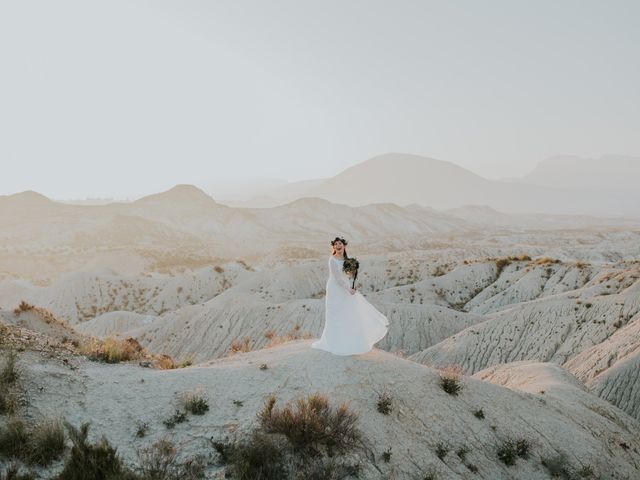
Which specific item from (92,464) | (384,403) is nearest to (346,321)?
(384,403)

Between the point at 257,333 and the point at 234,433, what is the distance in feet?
79.0

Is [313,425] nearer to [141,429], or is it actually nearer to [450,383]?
[141,429]

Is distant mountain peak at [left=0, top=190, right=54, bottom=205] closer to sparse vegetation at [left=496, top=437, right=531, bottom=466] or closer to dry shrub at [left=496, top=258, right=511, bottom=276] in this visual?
dry shrub at [left=496, top=258, right=511, bottom=276]

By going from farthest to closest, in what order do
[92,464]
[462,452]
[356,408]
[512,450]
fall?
1. [512,450]
2. [462,452]
3. [356,408]
4. [92,464]

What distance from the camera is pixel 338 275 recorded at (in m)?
8.58

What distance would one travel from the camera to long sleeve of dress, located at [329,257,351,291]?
8523 mm

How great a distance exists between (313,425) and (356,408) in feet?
4.19

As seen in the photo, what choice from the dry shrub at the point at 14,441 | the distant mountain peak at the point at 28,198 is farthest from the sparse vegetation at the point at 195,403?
the distant mountain peak at the point at 28,198

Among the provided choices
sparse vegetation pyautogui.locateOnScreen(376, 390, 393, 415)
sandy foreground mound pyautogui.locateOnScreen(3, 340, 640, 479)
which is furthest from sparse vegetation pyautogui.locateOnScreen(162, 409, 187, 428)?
sparse vegetation pyautogui.locateOnScreen(376, 390, 393, 415)

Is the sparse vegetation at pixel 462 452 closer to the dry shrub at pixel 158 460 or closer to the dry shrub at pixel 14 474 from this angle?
the dry shrub at pixel 158 460

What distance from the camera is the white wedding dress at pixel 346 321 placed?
8.74 m

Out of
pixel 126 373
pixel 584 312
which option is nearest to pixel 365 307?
pixel 126 373

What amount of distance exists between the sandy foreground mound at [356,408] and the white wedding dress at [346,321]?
0.26 meters

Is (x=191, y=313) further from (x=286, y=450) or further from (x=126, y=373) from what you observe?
(x=286, y=450)
